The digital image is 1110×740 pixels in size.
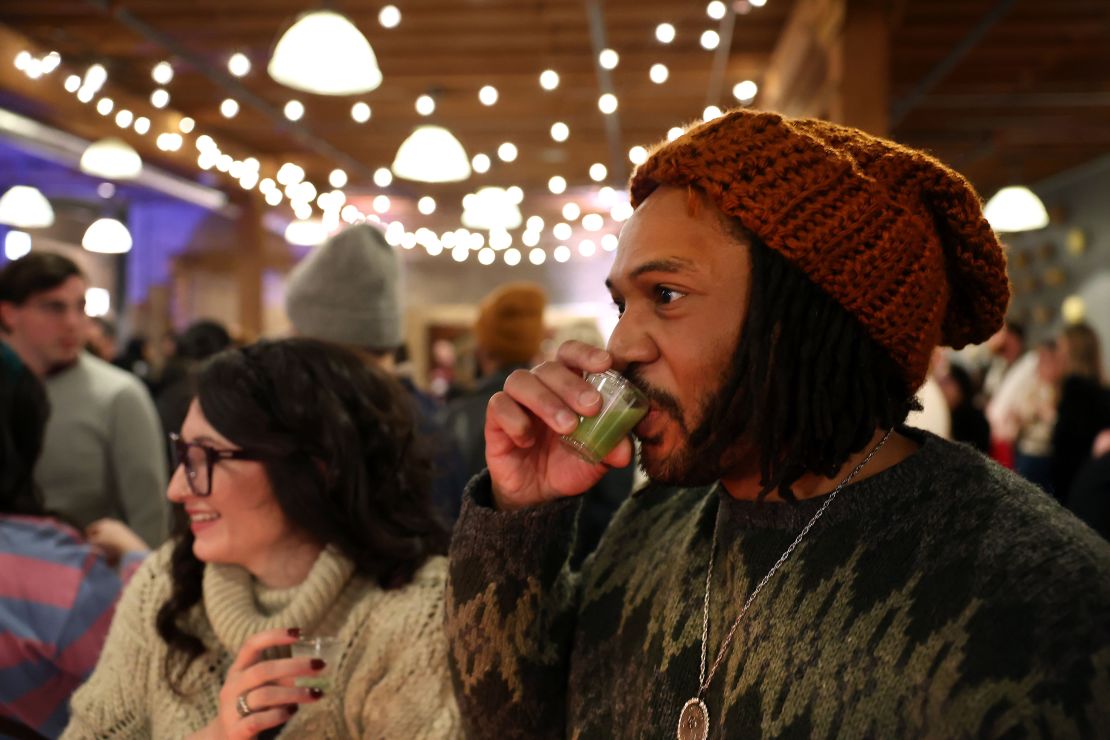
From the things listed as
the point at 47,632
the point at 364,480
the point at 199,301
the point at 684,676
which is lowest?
the point at 47,632

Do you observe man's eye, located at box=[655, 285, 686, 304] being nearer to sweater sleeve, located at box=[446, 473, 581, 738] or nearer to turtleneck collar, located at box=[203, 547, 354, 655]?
sweater sleeve, located at box=[446, 473, 581, 738]

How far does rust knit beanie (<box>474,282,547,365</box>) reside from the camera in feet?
12.6

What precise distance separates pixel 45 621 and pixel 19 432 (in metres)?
0.53

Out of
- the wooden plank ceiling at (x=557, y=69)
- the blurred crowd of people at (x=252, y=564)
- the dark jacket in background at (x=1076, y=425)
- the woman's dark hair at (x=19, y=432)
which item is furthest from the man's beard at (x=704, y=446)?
the dark jacket in background at (x=1076, y=425)

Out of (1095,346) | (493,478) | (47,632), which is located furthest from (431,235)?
(493,478)

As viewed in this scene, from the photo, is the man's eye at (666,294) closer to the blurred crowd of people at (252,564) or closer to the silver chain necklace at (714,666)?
the silver chain necklace at (714,666)

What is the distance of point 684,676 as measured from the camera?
114cm

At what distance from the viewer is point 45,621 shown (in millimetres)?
2113

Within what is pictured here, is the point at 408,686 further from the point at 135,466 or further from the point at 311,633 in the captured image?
the point at 135,466

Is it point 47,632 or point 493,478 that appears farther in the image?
point 47,632

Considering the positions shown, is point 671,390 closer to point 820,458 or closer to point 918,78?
point 820,458

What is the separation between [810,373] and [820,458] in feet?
0.30

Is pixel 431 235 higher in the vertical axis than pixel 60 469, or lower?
higher

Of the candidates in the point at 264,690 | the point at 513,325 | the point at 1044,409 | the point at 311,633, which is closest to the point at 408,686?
the point at 311,633
